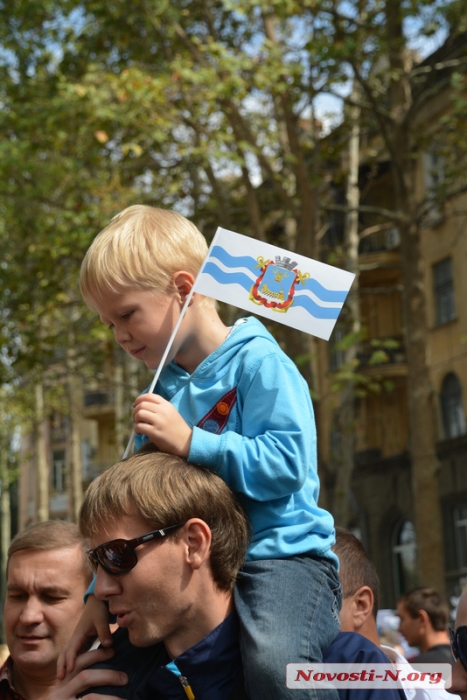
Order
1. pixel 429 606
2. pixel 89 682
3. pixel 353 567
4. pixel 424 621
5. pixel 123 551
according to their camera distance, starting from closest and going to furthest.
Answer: pixel 123 551 < pixel 89 682 < pixel 353 567 < pixel 424 621 < pixel 429 606

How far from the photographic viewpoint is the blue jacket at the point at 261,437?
2.75 m

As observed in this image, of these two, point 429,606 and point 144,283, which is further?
point 429,606

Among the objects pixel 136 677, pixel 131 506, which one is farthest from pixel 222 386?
pixel 136 677

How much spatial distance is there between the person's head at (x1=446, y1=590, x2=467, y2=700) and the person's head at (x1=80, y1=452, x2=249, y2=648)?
62cm

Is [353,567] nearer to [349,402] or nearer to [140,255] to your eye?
[140,255]

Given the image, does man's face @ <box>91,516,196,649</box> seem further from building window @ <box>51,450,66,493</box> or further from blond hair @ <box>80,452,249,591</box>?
building window @ <box>51,450,66,493</box>

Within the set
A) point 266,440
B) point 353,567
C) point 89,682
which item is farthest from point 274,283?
point 353,567

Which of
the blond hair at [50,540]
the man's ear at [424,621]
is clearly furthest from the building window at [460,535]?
the blond hair at [50,540]

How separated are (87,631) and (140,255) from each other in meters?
1.06

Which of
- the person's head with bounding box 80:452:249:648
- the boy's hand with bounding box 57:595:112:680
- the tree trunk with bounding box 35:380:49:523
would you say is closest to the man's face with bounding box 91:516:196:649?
the person's head with bounding box 80:452:249:648

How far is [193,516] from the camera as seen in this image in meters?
2.63

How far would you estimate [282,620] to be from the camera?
8.60ft

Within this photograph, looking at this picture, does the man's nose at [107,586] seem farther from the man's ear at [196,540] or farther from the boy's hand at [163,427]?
the boy's hand at [163,427]

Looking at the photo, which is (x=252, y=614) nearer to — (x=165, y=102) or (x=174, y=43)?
(x=165, y=102)
